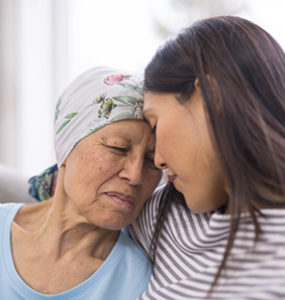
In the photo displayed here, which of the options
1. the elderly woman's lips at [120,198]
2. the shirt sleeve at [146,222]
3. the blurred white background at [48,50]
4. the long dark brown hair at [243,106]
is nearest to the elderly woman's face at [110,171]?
the elderly woman's lips at [120,198]

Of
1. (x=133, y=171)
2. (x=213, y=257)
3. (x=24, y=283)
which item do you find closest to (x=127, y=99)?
(x=133, y=171)

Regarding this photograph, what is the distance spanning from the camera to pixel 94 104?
1.20m

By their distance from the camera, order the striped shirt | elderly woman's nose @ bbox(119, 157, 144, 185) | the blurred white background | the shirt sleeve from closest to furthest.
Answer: the striped shirt → elderly woman's nose @ bbox(119, 157, 144, 185) → the shirt sleeve → the blurred white background

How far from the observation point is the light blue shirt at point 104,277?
1.17m

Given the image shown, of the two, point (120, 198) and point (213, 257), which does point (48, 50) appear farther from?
point (213, 257)

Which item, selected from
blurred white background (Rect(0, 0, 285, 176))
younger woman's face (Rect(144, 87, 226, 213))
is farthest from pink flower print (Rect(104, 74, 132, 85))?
blurred white background (Rect(0, 0, 285, 176))

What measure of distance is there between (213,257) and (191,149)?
0.32 meters

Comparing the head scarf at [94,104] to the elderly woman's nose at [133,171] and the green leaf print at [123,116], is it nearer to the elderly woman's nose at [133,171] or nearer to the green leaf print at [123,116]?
the green leaf print at [123,116]

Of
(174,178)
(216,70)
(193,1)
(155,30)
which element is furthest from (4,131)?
(216,70)

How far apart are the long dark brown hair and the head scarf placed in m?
0.28

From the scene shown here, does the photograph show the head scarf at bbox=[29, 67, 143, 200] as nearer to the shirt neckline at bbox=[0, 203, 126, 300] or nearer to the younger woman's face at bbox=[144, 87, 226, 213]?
the younger woman's face at bbox=[144, 87, 226, 213]

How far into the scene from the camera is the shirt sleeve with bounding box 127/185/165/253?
1.27 metres

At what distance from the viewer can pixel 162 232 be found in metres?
1.22

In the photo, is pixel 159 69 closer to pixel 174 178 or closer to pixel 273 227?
pixel 174 178
